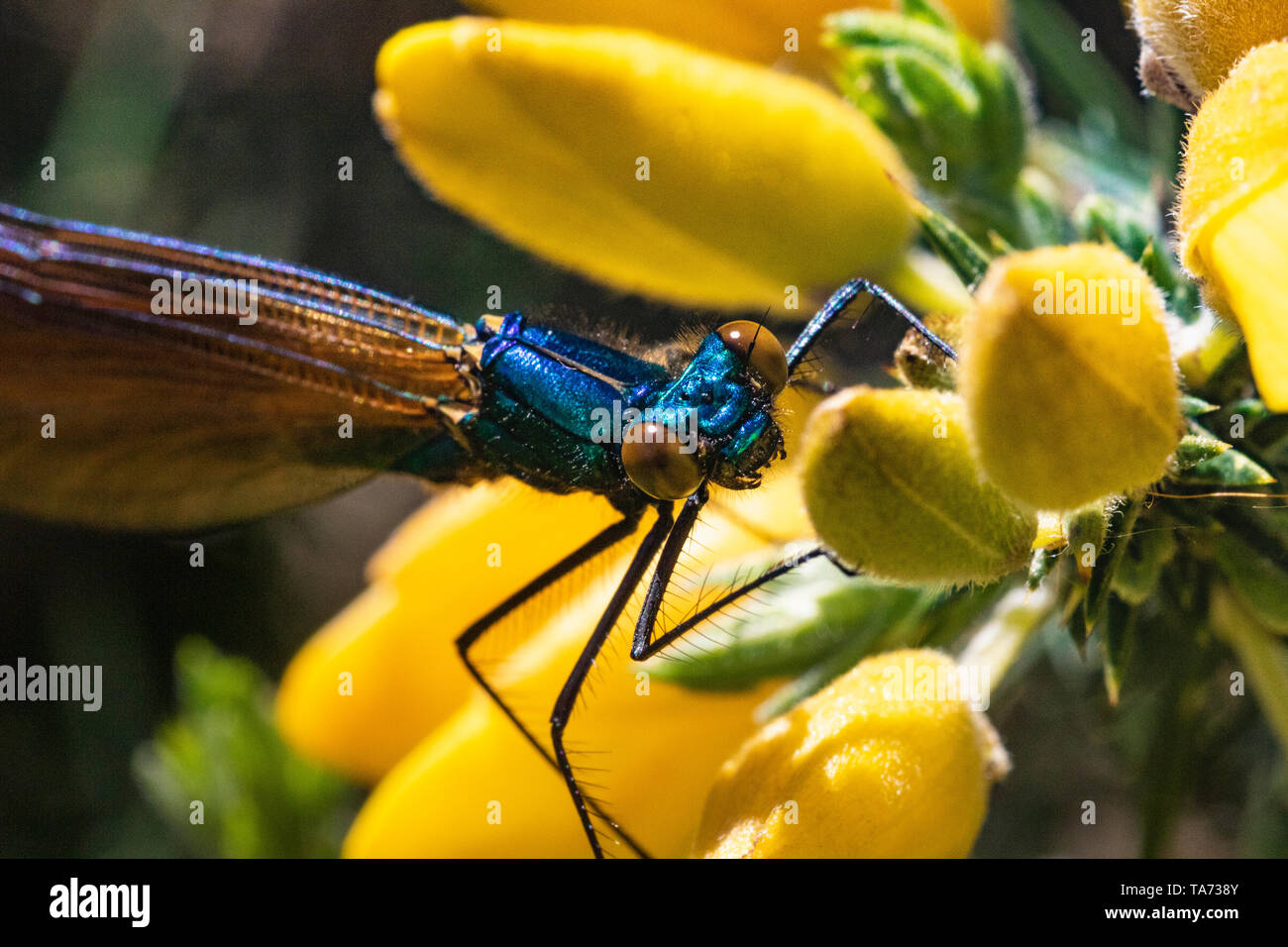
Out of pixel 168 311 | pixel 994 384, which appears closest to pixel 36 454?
pixel 168 311

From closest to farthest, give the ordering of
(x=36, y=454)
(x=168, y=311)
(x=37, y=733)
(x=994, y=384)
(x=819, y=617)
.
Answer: (x=994, y=384) → (x=819, y=617) → (x=168, y=311) → (x=36, y=454) → (x=37, y=733)

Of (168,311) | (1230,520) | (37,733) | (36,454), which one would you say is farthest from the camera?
(37,733)

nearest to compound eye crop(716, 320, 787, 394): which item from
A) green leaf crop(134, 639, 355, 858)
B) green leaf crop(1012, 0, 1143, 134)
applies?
green leaf crop(1012, 0, 1143, 134)

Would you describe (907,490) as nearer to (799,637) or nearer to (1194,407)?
(1194,407)

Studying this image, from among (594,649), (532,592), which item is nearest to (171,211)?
(532,592)

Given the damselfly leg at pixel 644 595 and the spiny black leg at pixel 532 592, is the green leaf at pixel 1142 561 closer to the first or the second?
the damselfly leg at pixel 644 595

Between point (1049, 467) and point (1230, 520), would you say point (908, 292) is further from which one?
point (1049, 467)

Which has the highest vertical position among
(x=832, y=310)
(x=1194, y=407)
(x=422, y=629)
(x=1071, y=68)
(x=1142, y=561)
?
(x=1071, y=68)
